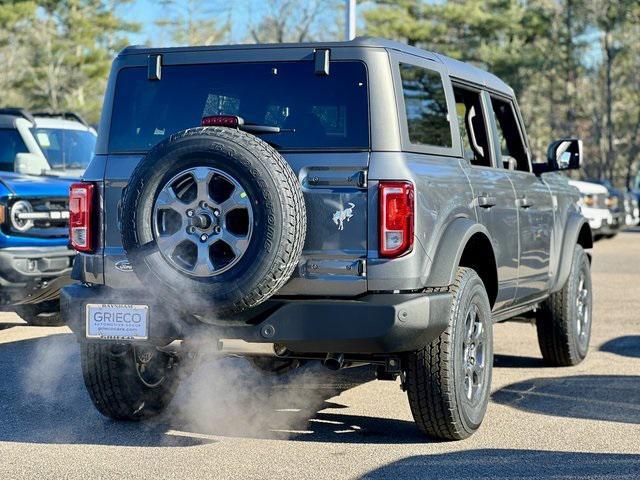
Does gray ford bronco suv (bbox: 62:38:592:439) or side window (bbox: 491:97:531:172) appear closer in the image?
gray ford bronco suv (bbox: 62:38:592:439)

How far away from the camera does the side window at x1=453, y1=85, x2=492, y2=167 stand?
6.91 m

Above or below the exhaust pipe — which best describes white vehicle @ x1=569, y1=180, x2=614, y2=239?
above

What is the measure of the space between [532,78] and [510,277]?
168ft

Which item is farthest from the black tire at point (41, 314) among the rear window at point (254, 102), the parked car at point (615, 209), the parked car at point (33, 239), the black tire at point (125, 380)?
the parked car at point (615, 209)

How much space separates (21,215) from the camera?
9.46 metres

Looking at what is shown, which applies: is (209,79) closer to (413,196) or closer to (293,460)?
(413,196)

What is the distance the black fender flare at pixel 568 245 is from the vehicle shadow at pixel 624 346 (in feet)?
3.31

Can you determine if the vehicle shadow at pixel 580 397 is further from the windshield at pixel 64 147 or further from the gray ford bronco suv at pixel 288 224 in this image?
the windshield at pixel 64 147

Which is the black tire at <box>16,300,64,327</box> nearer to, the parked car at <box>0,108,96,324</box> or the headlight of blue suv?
the parked car at <box>0,108,96,324</box>

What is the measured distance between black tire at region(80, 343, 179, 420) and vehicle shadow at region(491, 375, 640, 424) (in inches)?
79.6

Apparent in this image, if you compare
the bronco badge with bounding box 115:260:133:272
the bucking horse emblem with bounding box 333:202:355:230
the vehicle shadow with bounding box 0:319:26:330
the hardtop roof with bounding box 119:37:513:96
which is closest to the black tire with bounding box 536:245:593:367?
the hardtop roof with bounding box 119:37:513:96

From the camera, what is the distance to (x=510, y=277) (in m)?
6.86

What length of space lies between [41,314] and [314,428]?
4.83 metres

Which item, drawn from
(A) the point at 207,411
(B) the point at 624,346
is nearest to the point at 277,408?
(A) the point at 207,411
